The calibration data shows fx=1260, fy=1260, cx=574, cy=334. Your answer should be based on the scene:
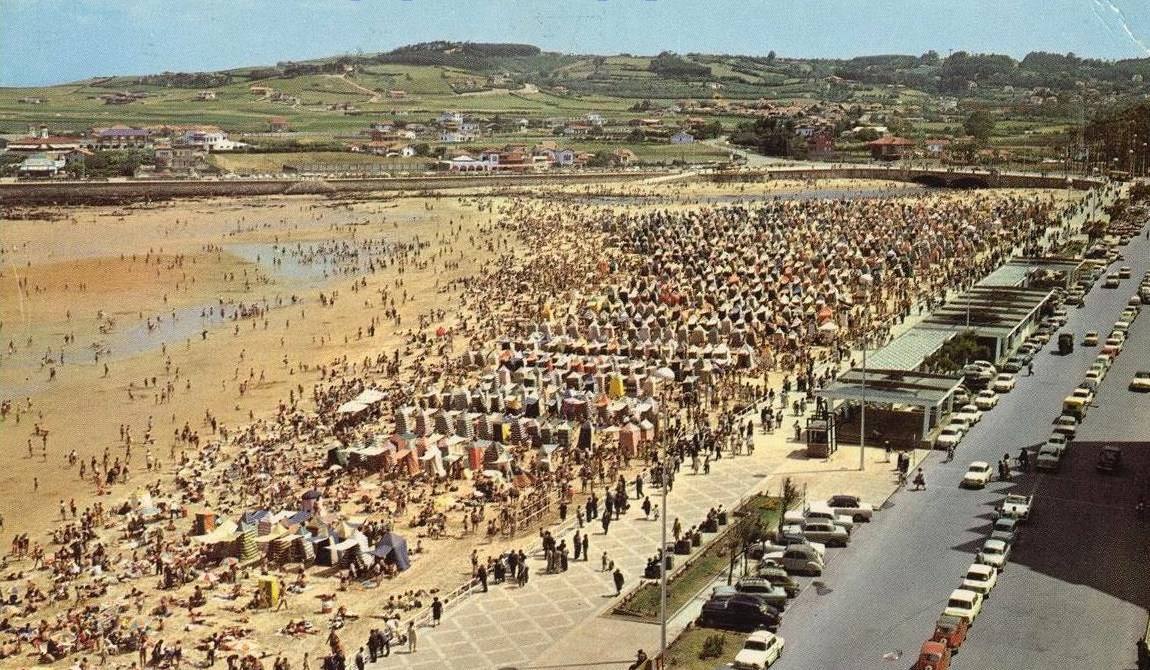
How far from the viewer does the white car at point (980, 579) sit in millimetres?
22375

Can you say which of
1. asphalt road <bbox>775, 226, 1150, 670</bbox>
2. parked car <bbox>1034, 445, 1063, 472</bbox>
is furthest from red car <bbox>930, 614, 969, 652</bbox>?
parked car <bbox>1034, 445, 1063, 472</bbox>

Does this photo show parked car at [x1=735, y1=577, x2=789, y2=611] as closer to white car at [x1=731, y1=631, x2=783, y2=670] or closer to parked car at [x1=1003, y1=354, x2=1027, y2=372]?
white car at [x1=731, y1=631, x2=783, y2=670]

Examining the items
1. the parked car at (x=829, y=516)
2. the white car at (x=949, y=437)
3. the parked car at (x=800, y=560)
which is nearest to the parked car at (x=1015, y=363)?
the white car at (x=949, y=437)

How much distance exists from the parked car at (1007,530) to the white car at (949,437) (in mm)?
6171

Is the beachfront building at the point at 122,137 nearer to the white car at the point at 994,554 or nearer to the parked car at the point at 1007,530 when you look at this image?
the parked car at the point at 1007,530

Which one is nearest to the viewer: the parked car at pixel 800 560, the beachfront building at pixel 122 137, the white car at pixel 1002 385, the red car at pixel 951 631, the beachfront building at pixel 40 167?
the red car at pixel 951 631

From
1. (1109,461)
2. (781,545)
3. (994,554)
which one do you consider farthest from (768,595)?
(1109,461)

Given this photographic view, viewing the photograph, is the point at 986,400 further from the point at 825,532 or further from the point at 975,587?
the point at 975,587

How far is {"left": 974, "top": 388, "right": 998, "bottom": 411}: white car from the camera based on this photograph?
119 feet

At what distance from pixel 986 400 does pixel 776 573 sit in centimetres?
1606

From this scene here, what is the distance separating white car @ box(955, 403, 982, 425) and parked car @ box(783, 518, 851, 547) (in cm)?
1046

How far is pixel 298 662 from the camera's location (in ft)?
73.5

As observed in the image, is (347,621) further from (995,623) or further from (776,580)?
(995,623)

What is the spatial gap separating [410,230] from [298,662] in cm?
7760
